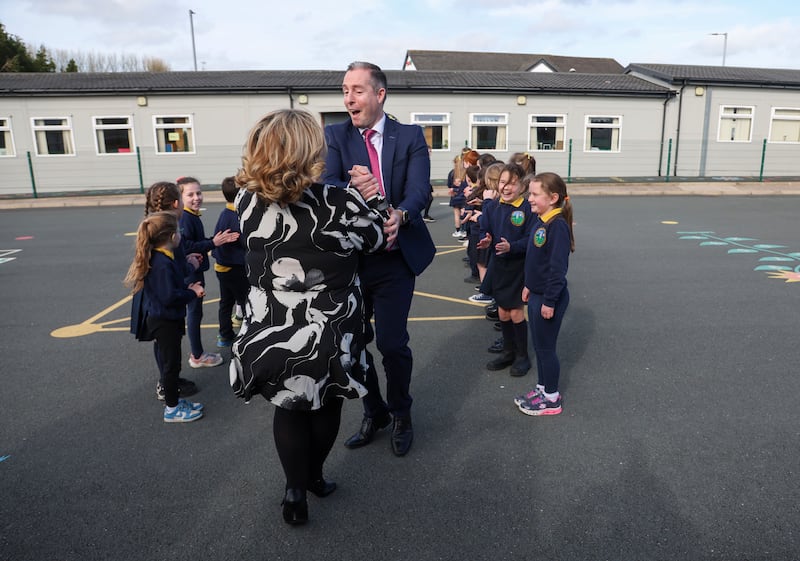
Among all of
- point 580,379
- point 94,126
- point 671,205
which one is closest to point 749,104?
point 671,205

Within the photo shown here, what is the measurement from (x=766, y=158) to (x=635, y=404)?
986 inches

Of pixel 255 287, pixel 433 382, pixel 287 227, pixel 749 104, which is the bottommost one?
pixel 433 382

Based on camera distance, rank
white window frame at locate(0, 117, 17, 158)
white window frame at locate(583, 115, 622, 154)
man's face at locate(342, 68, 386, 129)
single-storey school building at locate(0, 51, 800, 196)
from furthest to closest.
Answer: white window frame at locate(583, 115, 622, 154) → single-storey school building at locate(0, 51, 800, 196) → white window frame at locate(0, 117, 17, 158) → man's face at locate(342, 68, 386, 129)

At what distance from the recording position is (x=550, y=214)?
3.80 metres

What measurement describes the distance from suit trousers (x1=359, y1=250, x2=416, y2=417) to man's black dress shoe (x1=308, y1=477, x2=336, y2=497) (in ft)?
1.82

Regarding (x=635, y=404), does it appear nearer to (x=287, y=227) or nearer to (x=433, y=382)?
(x=433, y=382)

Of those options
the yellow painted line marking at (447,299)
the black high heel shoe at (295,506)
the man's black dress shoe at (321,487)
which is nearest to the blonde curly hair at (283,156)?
the black high heel shoe at (295,506)

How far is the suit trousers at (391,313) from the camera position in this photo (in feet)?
10.4

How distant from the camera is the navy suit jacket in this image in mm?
3169

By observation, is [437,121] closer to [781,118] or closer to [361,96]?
[781,118]

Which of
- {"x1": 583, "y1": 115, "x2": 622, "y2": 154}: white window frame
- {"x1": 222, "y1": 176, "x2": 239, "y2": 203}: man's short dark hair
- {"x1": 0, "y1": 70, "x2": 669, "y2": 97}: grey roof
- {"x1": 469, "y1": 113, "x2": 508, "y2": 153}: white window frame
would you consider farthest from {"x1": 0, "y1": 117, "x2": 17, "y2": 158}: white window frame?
{"x1": 583, "y1": 115, "x2": 622, "y2": 154}: white window frame

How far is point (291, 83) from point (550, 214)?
20.3 m

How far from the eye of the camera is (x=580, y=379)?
448 centimetres

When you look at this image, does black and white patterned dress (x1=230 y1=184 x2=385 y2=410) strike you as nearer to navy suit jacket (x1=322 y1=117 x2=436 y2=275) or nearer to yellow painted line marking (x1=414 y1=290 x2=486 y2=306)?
navy suit jacket (x1=322 y1=117 x2=436 y2=275)
